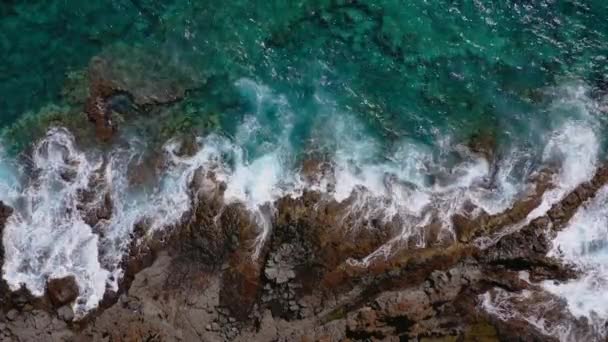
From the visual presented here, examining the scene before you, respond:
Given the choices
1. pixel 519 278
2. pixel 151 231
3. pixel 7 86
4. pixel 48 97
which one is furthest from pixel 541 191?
pixel 7 86

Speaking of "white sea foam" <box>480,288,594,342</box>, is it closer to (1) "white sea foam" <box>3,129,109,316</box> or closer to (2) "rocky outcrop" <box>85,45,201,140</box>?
(1) "white sea foam" <box>3,129,109,316</box>

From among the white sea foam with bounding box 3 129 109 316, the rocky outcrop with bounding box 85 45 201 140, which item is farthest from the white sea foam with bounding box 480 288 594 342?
the rocky outcrop with bounding box 85 45 201 140

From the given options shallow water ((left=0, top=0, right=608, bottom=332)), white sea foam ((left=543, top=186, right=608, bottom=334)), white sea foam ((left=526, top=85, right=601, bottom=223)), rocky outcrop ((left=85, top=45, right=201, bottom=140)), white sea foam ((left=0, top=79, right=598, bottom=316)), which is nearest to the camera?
white sea foam ((left=543, top=186, right=608, bottom=334))

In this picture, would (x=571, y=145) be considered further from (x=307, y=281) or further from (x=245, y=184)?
(x=245, y=184)

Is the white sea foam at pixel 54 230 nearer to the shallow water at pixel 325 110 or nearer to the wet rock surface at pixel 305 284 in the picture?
the shallow water at pixel 325 110

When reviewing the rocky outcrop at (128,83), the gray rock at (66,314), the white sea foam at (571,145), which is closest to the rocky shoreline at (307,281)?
the gray rock at (66,314)

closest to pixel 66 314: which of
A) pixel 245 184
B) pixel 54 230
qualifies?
pixel 54 230
